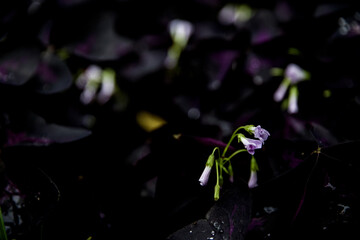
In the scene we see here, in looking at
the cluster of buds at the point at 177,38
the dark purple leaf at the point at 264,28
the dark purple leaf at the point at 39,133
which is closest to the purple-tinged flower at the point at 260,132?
the dark purple leaf at the point at 39,133

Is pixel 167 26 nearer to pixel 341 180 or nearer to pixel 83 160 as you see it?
pixel 83 160

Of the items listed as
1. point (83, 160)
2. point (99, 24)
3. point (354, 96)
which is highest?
point (99, 24)

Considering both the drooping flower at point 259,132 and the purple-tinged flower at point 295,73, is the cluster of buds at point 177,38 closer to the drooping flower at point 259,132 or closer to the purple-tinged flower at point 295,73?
the purple-tinged flower at point 295,73

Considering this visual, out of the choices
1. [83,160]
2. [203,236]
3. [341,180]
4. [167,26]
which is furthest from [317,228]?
[167,26]

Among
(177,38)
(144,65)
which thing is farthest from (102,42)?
(177,38)

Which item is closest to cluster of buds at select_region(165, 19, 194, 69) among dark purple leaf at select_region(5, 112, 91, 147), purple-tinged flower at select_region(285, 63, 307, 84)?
purple-tinged flower at select_region(285, 63, 307, 84)

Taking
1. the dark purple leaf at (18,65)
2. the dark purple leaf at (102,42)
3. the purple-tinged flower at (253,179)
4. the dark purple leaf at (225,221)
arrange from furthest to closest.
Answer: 1. the dark purple leaf at (102,42)
2. the dark purple leaf at (18,65)
3. the purple-tinged flower at (253,179)
4. the dark purple leaf at (225,221)
